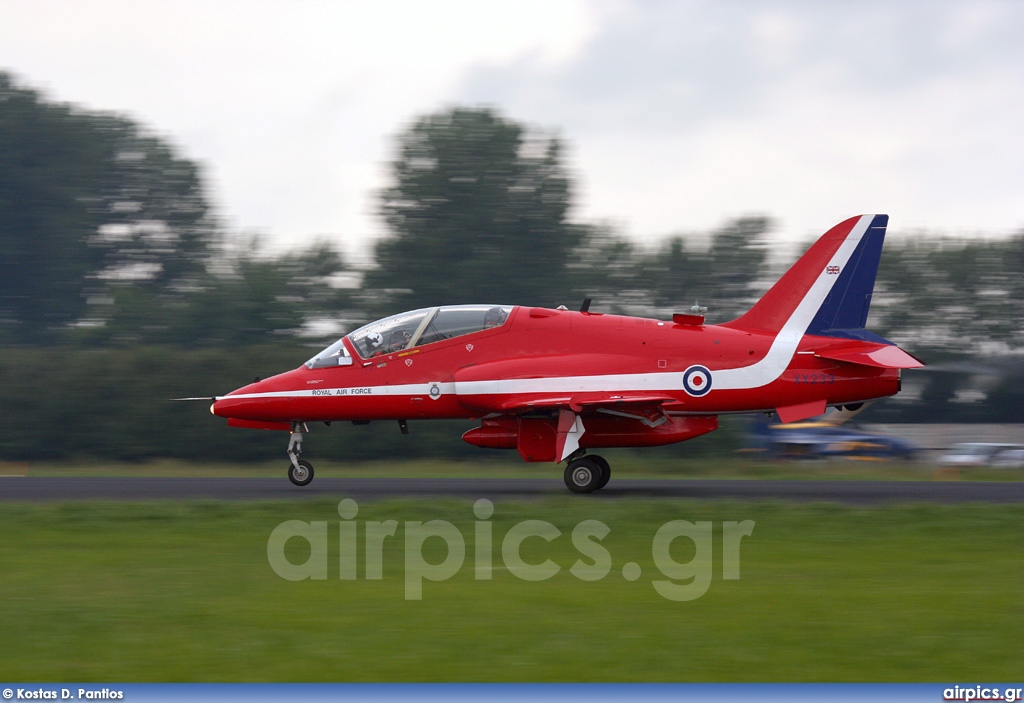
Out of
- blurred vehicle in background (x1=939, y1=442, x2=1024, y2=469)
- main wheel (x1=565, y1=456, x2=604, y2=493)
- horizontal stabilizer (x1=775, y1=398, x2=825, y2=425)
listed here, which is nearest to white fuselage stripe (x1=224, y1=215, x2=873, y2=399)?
horizontal stabilizer (x1=775, y1=398, x2=825, y2=425)

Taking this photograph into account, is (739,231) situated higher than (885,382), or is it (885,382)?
(739,231)

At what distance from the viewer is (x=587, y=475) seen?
18.1m

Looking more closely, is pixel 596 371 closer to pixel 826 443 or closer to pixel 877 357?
pixel 877 357

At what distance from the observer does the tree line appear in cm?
4394

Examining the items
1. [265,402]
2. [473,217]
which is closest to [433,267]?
[473,217]

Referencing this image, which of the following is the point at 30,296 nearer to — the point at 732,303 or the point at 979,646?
the point at 732,303

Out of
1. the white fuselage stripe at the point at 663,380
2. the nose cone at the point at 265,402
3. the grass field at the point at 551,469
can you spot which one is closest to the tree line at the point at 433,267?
the grass field at the point at 551,469

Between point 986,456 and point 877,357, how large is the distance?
1374cm

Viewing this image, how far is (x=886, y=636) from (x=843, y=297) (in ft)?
37.0

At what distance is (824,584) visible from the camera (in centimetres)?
1024

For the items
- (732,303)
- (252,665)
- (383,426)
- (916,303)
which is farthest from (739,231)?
(252,665)

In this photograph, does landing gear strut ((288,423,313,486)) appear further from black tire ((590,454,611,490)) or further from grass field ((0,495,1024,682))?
grass field ((0,495,1024,682))

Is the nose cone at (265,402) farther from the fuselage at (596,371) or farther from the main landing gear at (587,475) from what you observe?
the main landing gear at (587,475)

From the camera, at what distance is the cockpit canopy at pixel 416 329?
1880 centimetres
